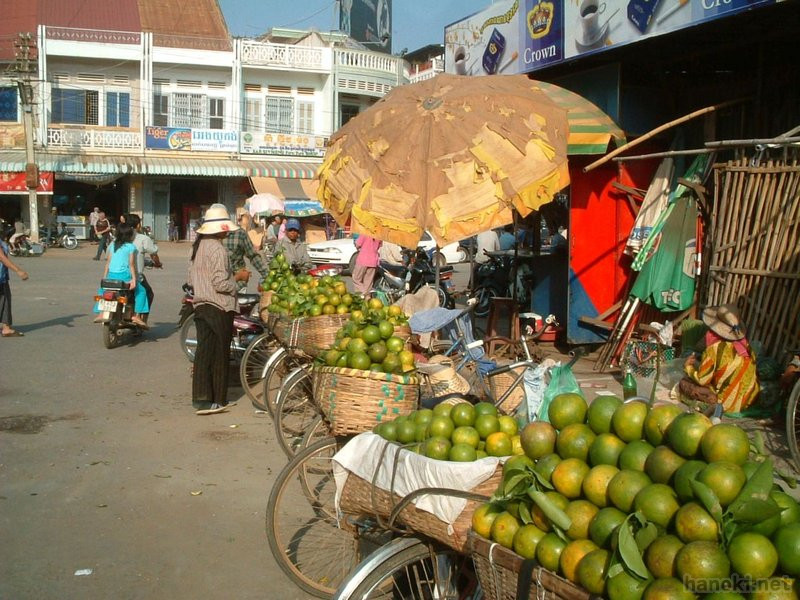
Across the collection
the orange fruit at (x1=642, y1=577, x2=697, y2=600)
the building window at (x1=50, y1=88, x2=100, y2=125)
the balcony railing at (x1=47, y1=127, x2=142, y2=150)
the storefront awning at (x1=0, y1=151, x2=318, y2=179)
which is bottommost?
the orange fruit at (x1=642, y1=577, x2=697, y2=600)

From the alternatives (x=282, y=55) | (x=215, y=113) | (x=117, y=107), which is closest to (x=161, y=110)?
(x=117, y=107)

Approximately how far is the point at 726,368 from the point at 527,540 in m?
4.69

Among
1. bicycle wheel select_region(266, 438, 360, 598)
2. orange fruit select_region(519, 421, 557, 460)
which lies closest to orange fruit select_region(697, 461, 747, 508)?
orange fruit select_region(519, 421, 557, 460)

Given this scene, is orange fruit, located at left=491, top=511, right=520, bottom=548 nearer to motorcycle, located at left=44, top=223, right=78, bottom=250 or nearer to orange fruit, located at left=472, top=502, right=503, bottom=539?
orange fruit, located at left=472, top=502, right=503, bottom=539

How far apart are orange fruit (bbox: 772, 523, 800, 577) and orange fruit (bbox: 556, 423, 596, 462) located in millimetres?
756

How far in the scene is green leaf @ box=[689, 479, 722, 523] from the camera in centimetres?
215

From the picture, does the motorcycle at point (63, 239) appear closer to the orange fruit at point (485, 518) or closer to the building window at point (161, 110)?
the building window at point (161, 110)

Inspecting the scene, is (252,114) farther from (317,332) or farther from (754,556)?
(754,556)

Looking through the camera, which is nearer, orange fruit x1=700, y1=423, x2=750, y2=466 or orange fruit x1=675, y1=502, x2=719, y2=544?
orange fruit x1=675, y1=502, x2=719, y2=544

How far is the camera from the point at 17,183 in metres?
33.3

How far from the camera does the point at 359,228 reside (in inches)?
235

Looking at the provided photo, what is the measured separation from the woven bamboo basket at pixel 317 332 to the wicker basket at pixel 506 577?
12.3 feet

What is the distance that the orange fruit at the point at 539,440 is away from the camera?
113 inches

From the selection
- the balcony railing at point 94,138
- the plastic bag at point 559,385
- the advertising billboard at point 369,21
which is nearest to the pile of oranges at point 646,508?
the plastic bag at point 559,385
